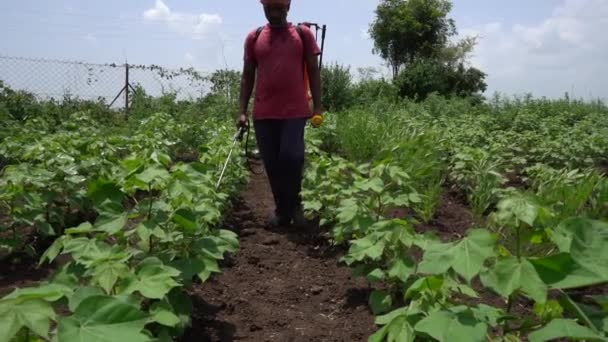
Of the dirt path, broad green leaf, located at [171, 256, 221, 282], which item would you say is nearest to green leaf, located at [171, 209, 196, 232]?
broad green leaf, located at [171, 256, 221, 282]

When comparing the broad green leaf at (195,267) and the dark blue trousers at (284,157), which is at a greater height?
the dark blue trousers at (284,157)

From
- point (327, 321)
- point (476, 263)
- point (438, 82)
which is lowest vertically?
point (327, 321)

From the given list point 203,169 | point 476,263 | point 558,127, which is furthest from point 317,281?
point 558,127

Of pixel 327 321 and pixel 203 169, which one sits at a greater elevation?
pixel 203 169

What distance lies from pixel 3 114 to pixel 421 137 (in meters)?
5.36

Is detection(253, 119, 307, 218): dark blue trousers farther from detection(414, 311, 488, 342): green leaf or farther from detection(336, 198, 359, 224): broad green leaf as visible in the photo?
detection(414, 311, 488, 342): green leaf

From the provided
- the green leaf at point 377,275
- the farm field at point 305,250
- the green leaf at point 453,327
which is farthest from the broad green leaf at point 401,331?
the green leaf at point 377,275

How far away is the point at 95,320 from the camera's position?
1188 millimetres

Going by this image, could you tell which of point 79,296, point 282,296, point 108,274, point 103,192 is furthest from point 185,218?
point 282,296

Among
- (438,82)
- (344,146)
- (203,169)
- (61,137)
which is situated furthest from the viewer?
(438,82)

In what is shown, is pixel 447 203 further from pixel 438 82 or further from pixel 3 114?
pixel 438 82

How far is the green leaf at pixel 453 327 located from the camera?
133 centimetres

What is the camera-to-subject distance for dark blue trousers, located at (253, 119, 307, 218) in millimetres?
3846

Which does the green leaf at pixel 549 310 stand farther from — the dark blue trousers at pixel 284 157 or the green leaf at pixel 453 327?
the dark blue trousers at pixel 284 157
